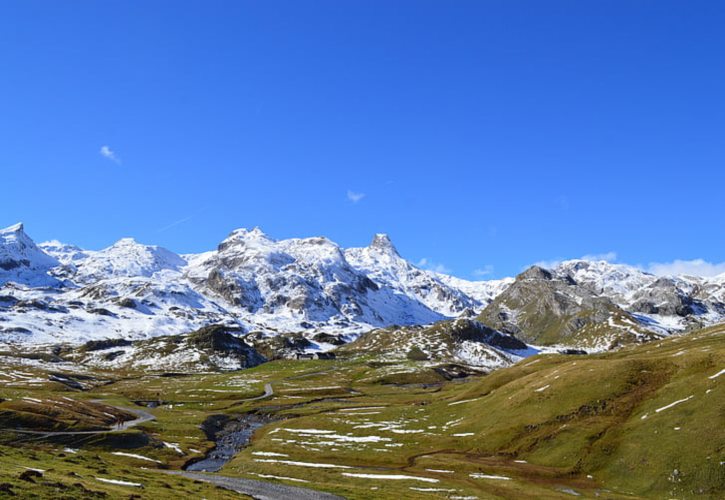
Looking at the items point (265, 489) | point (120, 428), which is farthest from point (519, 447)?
point (120, 428)

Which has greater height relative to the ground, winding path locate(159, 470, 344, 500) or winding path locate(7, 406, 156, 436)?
winding path locate(7, 406, 156, 436)

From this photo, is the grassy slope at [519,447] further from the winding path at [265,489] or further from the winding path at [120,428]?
the winding path at [120,428]

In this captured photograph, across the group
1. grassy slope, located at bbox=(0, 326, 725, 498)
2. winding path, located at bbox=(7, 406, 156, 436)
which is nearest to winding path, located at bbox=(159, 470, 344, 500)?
grassy slope, located at bbox=(0, 326, 725, 498)

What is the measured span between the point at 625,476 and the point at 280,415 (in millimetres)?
121449

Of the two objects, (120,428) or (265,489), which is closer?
(265,489)

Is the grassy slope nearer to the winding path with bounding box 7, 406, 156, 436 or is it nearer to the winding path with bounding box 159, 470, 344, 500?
the winding path with bounding box 159, 470, 344, 500

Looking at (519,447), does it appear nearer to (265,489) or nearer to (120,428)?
(265,489)

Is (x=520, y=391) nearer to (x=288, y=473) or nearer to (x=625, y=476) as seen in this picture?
(x=625, y=476)

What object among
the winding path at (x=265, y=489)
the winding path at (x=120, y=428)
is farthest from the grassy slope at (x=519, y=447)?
the winding path at (x=120, y=428)

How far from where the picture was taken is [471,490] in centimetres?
7200

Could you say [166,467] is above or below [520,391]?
below

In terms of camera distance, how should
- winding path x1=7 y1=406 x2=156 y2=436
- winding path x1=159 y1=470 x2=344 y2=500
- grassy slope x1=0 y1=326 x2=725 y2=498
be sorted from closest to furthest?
winding path x1=159 y1=470 x2=344 y2=500 → grassy slope x1=0 y1=326 x2=725 y2=498 → winding path x1=7 y1=406 x2=156 y2=436

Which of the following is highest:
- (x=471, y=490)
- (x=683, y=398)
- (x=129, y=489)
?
(x=683, y=398)

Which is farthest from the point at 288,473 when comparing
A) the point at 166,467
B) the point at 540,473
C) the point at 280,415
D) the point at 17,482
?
the point at 280,415
